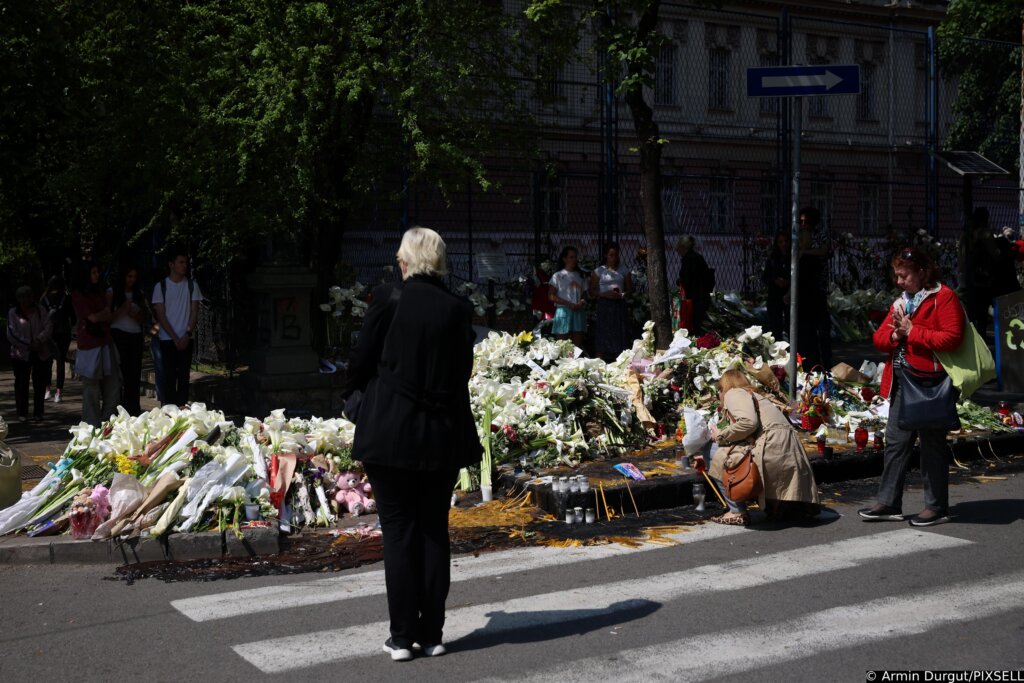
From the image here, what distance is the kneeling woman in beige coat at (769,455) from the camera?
7859mm

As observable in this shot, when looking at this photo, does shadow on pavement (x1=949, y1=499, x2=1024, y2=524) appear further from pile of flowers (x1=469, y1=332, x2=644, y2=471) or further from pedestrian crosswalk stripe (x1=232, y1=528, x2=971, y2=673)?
pile of flowers (x1=469, y1=332, x2=644, y2=471)

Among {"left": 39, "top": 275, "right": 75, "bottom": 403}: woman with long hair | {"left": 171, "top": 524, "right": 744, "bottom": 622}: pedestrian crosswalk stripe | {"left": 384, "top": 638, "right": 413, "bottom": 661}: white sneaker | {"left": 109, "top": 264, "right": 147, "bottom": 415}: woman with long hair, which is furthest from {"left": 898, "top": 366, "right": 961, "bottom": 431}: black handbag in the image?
{"left": 39, "top": 275, "right": 75, "bottom": 403}: woman with long hair

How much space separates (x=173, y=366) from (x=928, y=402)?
7.48m

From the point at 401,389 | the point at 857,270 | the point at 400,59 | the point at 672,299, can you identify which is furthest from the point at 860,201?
the point at 401,389

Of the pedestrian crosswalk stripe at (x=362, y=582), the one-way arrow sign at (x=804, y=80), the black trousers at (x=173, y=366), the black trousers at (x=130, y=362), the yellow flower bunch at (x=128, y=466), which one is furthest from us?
the black trousers at (x=130, y=362)

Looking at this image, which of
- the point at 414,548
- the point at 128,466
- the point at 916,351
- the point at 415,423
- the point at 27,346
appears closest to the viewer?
the point at 415,423

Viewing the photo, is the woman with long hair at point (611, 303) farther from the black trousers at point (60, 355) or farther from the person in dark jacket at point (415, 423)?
the person in dark jacket at point (415, 423)

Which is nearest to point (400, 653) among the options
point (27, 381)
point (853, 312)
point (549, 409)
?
point (549, 409)

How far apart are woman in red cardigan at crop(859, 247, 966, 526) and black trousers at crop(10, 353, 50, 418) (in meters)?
9.35

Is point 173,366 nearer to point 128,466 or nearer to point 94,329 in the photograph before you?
point 94,329

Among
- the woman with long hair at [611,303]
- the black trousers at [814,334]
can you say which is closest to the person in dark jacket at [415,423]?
the black trousers at [814,334]

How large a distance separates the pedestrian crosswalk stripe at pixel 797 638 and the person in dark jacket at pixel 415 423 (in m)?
0.62

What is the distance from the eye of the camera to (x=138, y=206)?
16.1 metres

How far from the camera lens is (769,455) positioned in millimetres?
7871
